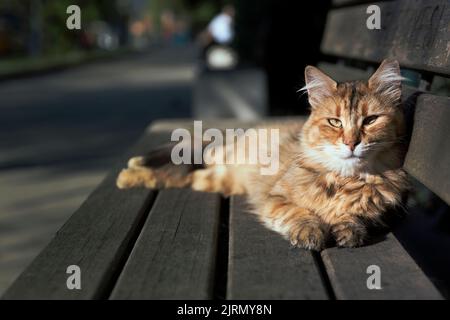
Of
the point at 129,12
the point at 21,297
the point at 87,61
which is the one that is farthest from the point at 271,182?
the point at 129,12

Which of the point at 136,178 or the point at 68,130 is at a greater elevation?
the point at 136,178

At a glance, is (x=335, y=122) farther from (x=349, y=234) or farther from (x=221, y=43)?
(x=221, y=43)

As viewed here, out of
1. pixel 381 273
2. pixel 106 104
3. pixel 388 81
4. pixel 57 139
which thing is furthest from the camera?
pixel 106 104

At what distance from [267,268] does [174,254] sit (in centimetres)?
31

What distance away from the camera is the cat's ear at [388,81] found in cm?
249


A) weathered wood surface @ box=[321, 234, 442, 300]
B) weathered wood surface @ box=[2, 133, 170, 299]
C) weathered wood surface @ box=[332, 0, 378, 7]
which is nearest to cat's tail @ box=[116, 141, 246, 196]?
weathered wood surface @ box=[2, 133, 170, 299]

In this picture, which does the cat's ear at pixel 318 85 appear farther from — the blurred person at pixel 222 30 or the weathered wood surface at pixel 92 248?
the blurred person at pixel 222 30

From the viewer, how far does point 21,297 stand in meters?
1.70

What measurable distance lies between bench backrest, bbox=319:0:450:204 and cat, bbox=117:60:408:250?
0.31 ft

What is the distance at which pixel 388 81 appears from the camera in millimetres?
2520

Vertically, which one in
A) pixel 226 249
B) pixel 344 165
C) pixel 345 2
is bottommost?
pixel 226 249

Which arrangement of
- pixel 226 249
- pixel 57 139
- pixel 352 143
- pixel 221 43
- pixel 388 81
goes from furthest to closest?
pixel 221 43 → pixel 57 139 → pixel 388 81 → pixel 352 143 → pixel 226 249

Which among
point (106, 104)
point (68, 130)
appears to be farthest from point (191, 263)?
point (106, 104)

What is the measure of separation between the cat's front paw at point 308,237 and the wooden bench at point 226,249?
3 centimetres
